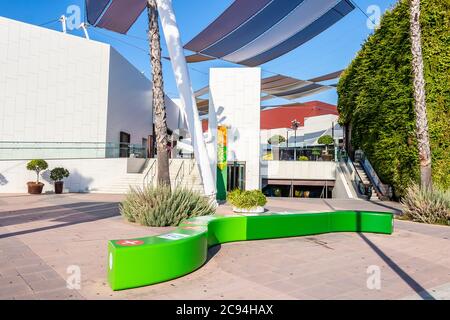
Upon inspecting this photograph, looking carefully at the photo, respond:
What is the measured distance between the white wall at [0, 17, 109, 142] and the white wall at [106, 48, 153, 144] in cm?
99

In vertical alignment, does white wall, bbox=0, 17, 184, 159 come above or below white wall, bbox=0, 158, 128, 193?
above

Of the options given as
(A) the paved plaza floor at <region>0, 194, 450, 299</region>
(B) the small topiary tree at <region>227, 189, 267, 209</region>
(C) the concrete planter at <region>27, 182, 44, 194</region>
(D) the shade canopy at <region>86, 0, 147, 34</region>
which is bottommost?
(A) the paved plaza floor at <region>0, 194, 450, 299</region>

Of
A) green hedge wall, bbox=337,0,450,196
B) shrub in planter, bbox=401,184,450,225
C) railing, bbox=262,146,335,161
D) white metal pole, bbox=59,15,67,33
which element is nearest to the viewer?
shrub in planter, bbox=401,184,450,225

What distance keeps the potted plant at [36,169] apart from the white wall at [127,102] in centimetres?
578

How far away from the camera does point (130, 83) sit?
27.6m

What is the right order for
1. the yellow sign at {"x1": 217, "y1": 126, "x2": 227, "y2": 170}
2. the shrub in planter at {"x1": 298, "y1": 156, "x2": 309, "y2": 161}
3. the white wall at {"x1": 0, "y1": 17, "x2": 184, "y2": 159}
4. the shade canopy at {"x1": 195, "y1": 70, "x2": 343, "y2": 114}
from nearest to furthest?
1. the yellow sign at {"x1": 217, "y1": 126, "x2": 227, "y2": 170}
2. the white wall at {"x1": 0, "y1": 17, "x2": 184, "y2": 159}
3. the shrub in planter at {"x1": 298, "y1": 156, "x2": 309, "y2": 161}
4. the shade canopy at {"x1": 195, "y1": 70, "x2": 343, "y2": 114}

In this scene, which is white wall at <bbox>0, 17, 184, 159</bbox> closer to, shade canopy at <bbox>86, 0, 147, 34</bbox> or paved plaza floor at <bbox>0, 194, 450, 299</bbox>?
shade canopy at <bbox>86, 0, 147, 34</bbox>

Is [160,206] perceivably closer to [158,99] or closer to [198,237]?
[158,99]

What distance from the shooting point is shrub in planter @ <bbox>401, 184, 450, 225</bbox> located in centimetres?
1051

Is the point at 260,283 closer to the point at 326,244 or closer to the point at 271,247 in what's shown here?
the point at 271,247

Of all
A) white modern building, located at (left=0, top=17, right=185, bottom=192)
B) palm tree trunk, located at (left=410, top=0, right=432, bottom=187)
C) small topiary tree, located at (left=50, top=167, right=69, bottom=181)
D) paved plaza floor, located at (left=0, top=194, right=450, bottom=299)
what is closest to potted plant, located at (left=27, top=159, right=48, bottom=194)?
small topiary tree, located at (left=50, top=167, right=69, bottom=181)

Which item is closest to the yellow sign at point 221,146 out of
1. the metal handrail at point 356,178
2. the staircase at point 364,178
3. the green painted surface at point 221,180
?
the green painted surface at point 221,180

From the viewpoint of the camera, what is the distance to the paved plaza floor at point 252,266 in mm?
4176

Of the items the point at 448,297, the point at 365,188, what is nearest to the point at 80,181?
the point at 365,188
